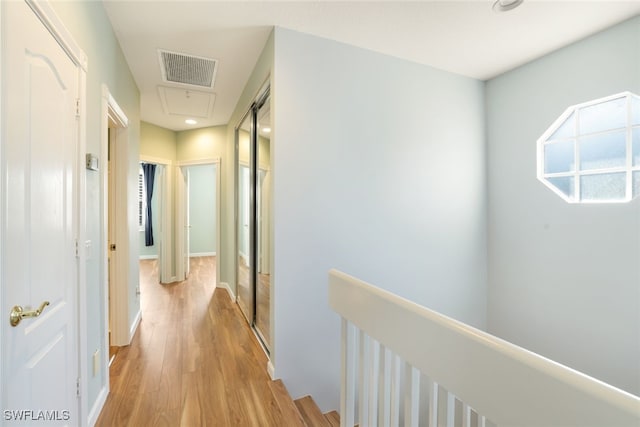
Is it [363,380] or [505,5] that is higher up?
[505,5]

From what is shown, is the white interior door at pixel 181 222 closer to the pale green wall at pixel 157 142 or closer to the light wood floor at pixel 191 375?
the pale green wall at pixel 157 142

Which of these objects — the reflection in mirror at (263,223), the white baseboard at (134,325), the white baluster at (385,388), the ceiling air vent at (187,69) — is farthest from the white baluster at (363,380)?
the ceiling air vent at (187,69)

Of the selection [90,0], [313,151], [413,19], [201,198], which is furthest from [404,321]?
[201,198]

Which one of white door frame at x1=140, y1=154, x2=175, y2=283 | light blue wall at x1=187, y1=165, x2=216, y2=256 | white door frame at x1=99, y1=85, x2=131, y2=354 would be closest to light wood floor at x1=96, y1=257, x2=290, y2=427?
white door frame at x1=99, y1=85, x2=131, y2=354

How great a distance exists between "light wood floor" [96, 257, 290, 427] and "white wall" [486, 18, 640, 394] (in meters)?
2.51

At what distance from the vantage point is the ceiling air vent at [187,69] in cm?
254

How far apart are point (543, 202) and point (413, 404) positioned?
266cm

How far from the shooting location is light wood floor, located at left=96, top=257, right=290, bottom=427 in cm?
171

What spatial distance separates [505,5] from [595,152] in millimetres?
1477

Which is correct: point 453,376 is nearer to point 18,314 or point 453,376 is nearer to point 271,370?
point 18,314

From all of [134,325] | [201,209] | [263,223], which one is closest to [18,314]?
[263,223]

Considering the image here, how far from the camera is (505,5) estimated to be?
1953 mm

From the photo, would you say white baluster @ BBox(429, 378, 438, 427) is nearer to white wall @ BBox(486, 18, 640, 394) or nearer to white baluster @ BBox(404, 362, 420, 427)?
white baluster @ BBox(404, 362, 420, 427)

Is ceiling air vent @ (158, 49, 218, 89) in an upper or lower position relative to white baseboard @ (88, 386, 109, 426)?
upper
